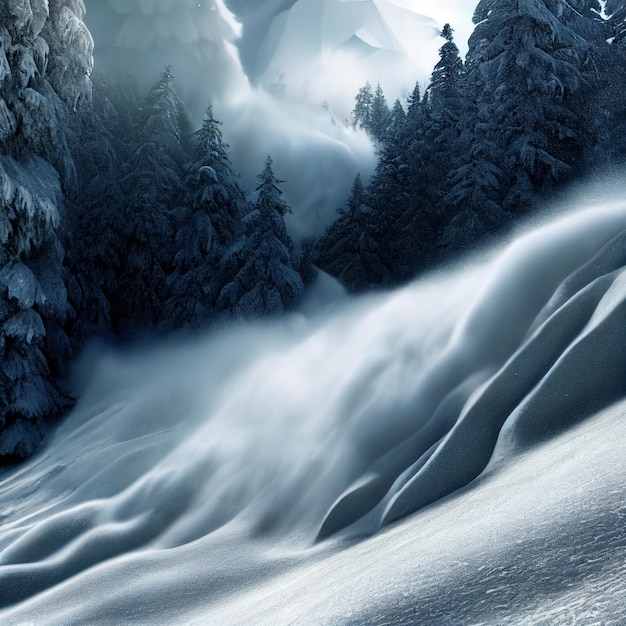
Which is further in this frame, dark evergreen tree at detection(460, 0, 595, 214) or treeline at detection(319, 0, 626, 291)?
treeline at detection(319, 0, 626, 291)

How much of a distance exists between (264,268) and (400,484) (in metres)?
15.4

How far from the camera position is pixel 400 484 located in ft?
16.1

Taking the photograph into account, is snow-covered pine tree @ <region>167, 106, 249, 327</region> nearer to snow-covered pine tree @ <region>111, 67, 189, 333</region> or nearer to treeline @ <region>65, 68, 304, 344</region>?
treeline @ <region>65, 68, 304, 344</region>

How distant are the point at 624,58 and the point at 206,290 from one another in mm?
16540

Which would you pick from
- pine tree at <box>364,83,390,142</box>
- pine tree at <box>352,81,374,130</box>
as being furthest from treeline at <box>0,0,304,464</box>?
pine tree at <box>352,81,374,130</box>

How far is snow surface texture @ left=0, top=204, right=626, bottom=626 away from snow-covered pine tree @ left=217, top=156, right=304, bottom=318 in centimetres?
946

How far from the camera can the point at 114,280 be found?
73.7ft

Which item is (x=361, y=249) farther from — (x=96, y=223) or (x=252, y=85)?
(x=252, y=85)

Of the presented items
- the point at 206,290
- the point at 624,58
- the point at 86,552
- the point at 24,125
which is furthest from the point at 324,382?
the point at 624,58

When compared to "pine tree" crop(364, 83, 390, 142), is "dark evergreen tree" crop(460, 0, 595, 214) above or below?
below

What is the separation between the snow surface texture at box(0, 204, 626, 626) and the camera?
2.13 m

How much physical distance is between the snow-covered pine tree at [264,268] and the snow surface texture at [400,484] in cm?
946

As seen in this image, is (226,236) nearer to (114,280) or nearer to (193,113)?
(114,280)

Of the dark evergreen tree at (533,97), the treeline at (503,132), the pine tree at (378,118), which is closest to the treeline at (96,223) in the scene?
the treeline at (503,132)
